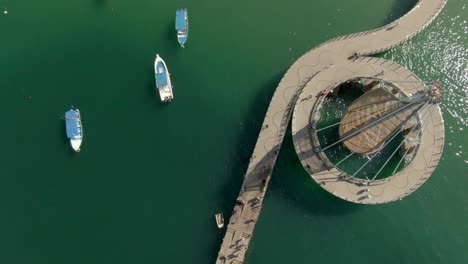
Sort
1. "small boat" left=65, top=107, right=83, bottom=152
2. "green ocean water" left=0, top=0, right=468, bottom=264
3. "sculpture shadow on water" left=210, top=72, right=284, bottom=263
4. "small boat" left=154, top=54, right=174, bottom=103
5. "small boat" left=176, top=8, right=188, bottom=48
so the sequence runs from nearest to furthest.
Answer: "green ocean water" left=0, top=0, right=468, bottom=264 → "sculpture shadow on water" left=210, top=72, right=284, bottom=263 → "small boat" left=65, top=107, right=83, bottom=152 → "small boat" left=154, top=54, right=174, bottom=103 → "small boat" left=176, top=8, right=188, bottom=48

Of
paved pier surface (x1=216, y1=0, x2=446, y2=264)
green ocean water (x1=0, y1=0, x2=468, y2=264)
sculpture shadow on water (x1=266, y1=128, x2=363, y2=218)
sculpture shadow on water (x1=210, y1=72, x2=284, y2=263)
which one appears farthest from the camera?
sculpture shadow on water (x1=210, y1=72, x2=284, y2=263)

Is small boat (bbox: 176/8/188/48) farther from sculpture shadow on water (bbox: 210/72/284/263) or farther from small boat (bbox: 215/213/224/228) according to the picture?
small boat (bbox: 215/213/224/228)

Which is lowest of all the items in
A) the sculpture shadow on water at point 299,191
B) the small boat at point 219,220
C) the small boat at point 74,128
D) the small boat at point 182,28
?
the small boat at point 219,220

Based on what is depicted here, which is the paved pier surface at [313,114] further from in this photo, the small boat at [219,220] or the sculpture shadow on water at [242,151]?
the sculpture shadow on water at [242,151]

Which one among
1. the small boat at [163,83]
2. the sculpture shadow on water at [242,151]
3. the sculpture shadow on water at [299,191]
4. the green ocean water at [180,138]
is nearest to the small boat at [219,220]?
the sculpture shadow on water at [242,151]

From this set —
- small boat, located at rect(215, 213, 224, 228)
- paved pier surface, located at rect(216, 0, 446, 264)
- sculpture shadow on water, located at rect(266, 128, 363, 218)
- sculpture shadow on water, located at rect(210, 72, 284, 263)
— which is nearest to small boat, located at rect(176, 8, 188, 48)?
sculpture shadow on water, located at rect(210, 72, 284, 263)

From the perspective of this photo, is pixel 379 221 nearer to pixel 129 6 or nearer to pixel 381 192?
pixel 381 192
